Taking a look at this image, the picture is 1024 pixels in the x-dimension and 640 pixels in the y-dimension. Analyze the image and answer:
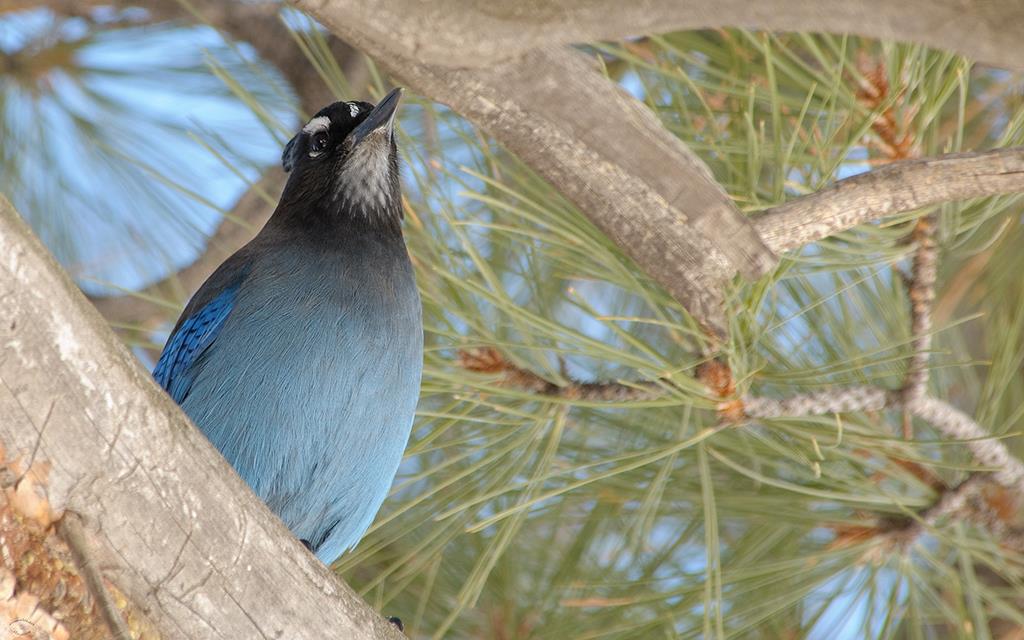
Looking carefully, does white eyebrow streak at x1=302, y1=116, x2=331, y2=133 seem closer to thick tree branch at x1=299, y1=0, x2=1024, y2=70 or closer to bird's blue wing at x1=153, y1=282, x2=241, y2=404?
bird's blue wing at x1=153, y1=282, x2=241, y2=404

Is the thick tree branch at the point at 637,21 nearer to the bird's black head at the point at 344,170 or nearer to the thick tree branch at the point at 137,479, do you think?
the thick tree branch at the point at 137,479

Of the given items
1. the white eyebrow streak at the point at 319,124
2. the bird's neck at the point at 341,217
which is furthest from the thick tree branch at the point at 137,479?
the white eyebrow streak at the point at 319,124

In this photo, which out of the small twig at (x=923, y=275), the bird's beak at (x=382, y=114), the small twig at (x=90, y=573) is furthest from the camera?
the bird's beak at (x=382, y=114)

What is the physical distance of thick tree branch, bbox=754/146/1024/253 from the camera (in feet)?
6.86

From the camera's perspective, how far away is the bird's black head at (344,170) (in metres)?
3.06

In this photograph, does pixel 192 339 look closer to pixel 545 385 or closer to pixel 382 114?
pixel 382 114

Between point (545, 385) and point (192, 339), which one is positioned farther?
point (192, 339)

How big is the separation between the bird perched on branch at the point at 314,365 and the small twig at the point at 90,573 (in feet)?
2.80

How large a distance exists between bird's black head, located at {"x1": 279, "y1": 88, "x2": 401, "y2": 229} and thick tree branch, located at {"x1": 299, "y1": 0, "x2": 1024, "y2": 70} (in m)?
1.16

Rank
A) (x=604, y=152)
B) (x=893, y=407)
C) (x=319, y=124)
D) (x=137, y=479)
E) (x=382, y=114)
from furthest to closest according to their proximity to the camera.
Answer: (x=319, y=124) < (x=382, y=114) < (x=893, y=407) < (x=604, y=152) < (x=137, y=479)

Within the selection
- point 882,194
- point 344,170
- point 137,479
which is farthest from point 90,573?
point 344,170

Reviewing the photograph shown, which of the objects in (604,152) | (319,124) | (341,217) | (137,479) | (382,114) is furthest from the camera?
(319,124)

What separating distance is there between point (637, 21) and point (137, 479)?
0.93 m

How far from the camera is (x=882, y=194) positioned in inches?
83.7
